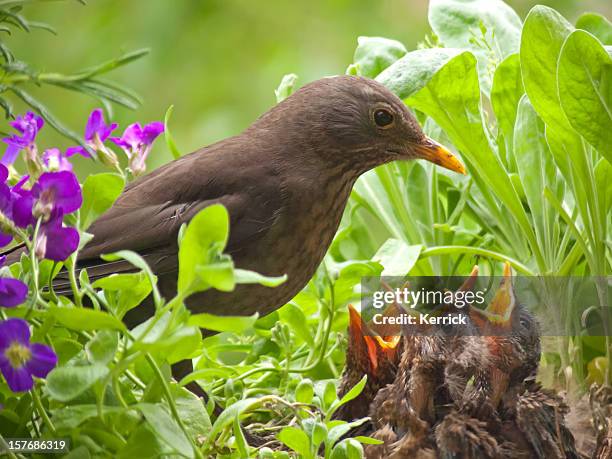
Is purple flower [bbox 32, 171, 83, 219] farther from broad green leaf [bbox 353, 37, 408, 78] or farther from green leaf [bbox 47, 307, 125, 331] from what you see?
broad green leaf [bbox 353, 37, 408, 78]

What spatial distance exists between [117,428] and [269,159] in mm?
816

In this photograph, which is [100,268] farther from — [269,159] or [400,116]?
[400,116]

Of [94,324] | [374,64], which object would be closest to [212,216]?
[94,324]

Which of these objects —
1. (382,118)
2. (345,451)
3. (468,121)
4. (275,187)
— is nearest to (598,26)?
(468,121)

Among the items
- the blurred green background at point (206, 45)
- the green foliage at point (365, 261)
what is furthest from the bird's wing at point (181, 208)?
the blurred green background at point (206, 45)

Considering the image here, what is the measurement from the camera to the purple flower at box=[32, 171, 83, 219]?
117cm

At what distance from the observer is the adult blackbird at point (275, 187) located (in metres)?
1.80

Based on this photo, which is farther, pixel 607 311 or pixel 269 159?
pixel 269 159

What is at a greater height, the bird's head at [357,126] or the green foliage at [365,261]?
the bird's head at [357,126]

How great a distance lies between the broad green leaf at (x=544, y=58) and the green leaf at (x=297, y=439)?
0.75 metres

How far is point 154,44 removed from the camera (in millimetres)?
3904

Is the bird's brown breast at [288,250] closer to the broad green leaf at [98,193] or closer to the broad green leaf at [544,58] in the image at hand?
the broad green leaf at [544,58]

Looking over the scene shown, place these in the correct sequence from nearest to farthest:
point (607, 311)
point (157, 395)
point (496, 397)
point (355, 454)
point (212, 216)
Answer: point (212, 216) → point (157, 395) → point (355, 454) → point (496, 397) → point (607, 311)

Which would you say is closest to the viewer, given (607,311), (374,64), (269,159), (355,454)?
(355,454)
